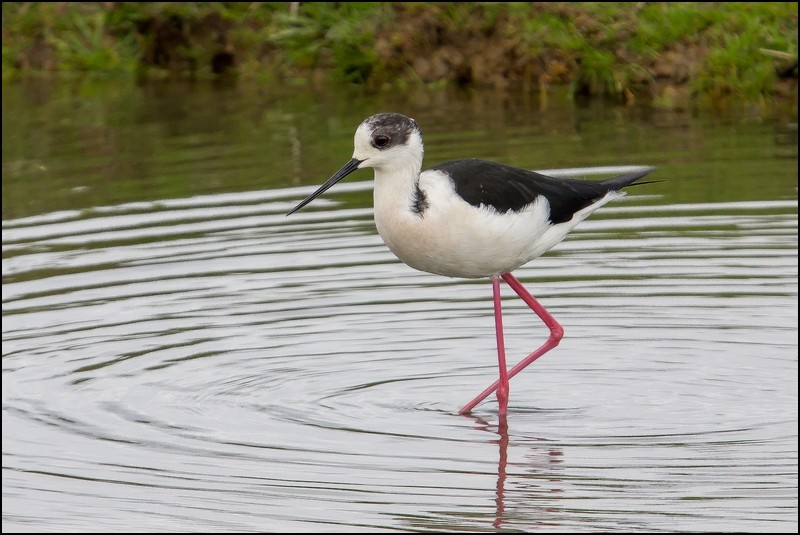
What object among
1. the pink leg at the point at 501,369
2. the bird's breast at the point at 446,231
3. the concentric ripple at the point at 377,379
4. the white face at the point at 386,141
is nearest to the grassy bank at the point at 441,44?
the concentric ripple at the point at 377,379

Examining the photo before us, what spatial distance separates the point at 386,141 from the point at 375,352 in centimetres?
145

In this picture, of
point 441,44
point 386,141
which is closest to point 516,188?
point 386,141

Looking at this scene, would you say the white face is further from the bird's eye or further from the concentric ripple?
the concentric ripple

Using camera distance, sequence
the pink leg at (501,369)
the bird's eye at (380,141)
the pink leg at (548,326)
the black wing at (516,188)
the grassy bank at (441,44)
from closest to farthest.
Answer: the bird's eye at (380,141)
the black wing at (516,188)
the pink leg at (501,369)
the pink leg at (548,326)
the grassy bank at (441,44)

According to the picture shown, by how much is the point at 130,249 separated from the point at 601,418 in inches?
156

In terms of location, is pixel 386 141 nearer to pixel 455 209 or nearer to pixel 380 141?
pixel 380 141

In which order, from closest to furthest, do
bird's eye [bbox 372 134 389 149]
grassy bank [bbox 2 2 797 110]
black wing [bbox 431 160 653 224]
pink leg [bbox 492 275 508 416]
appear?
bird's eye [bbox 372 134 389 149], black wing [bbox 431 160 653 224], pink leg [bbox 492 275 508 416], grassy bank [bbox 2 2 797 110]

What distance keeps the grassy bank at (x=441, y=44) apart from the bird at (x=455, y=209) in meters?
6.25

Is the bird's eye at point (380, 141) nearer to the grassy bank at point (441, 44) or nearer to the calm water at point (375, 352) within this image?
the calm water at point (375, 352)

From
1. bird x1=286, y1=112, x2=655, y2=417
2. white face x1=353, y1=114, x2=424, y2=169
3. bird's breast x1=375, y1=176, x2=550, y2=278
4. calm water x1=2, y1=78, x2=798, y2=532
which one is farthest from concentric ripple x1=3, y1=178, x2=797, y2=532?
white face x1=353, y1=114, x2=424, y2=169

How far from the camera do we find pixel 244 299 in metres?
8.56

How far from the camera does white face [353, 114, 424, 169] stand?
654cm

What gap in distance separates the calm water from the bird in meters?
0.62

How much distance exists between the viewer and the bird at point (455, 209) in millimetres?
6562
